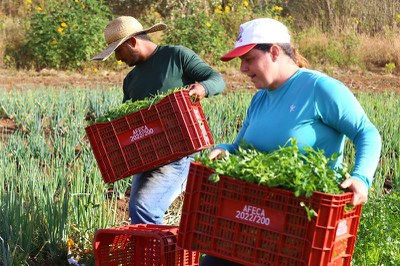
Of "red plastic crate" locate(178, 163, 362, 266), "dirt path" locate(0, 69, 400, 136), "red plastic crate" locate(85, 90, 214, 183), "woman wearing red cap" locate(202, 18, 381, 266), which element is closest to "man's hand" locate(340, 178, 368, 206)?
"red plastic crate" locate(178, 163, 362, 266)

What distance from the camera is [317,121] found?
2.81 m

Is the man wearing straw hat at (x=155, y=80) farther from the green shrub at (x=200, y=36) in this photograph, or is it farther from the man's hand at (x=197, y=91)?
the green shrub at (x=200, y=36)

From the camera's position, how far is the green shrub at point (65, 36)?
12688mm

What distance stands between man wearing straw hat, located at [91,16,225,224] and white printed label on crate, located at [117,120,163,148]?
0.21 meters

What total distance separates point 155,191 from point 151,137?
28 centimetres

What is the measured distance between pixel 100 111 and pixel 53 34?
563 cm

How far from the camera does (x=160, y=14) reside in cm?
1609

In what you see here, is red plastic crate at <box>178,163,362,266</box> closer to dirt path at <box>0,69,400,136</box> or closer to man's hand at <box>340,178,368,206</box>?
man's hand at <box>340,178,368,206</box>

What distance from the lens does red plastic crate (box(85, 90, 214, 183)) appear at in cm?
362

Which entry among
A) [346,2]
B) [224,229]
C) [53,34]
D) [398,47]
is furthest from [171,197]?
[346,2]

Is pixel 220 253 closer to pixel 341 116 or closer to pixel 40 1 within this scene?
pixel 341 116

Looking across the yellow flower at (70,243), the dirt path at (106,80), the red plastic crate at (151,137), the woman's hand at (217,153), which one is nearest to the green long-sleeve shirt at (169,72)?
the red plastic crate at (151,137)

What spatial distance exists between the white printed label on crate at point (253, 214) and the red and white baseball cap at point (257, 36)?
21.5 inches

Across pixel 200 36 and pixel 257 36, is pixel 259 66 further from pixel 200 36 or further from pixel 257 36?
pixel 200 36
